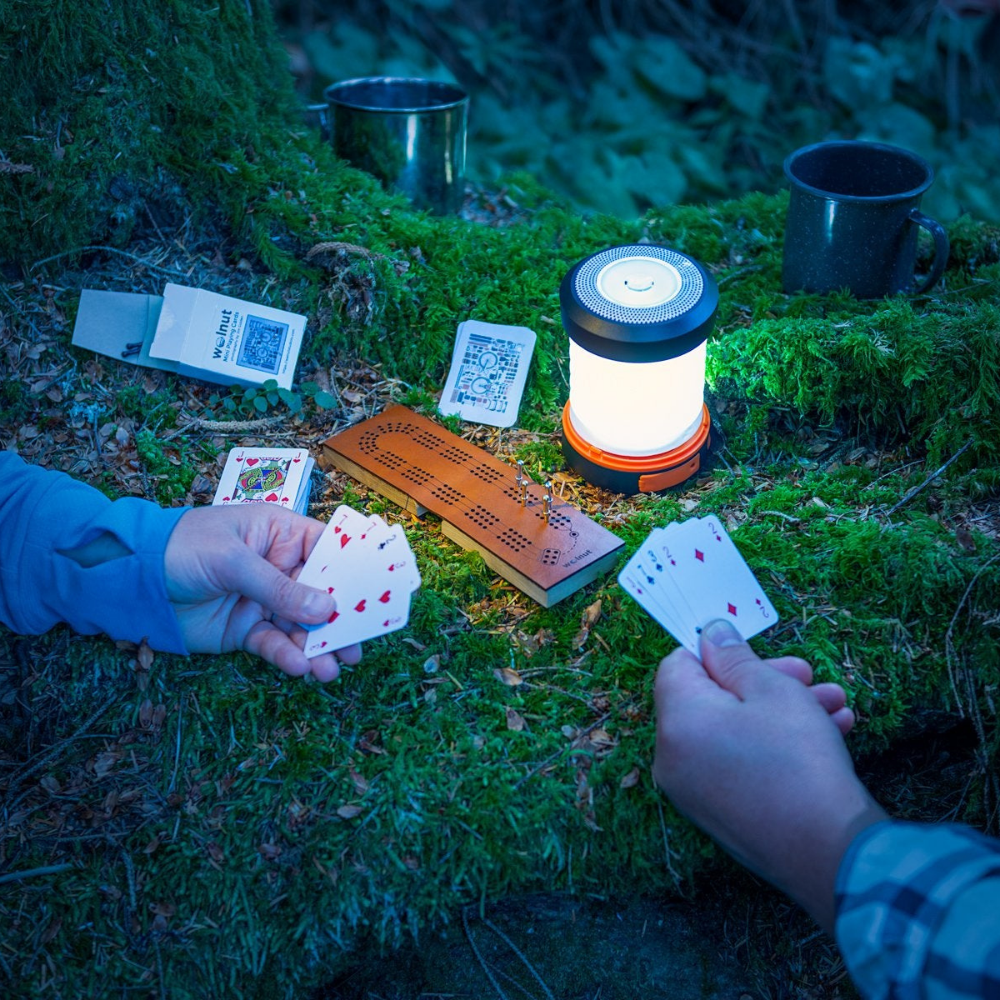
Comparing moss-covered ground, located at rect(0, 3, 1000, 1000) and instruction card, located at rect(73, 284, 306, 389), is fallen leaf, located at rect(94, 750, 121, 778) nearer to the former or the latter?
moss-covered ground, located at rect(0, 3, 1000, 1000)

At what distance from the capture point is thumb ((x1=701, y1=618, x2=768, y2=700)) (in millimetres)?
1770

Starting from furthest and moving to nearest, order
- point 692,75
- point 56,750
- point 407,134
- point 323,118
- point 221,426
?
1. point 692,75
2. point 323,118
3. point 407,134
4. point 221,426
5. point 56,750

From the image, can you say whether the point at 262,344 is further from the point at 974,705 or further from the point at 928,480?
the point at 974,705

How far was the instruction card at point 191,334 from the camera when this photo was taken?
271 cm

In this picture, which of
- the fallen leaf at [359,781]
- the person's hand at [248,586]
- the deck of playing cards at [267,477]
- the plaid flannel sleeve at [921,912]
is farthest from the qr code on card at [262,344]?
the plaid flannel sleeve at [921,912]

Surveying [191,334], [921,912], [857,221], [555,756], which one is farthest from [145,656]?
[857,221]

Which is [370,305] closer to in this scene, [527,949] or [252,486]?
[252,486]

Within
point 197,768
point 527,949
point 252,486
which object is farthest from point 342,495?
point 527,949

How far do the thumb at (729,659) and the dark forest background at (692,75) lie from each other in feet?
11.0

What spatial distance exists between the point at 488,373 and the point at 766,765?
153cm

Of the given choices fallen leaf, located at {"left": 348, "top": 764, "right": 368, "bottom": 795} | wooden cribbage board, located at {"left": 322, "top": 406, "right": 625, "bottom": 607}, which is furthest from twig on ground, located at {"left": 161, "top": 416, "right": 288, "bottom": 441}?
fallen leaf, located at {"left": 348, "top": 764, "right": 368, "bottom": 795}

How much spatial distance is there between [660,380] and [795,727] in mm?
989

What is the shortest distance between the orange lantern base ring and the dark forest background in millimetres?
2629

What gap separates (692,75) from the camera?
17.5 feet
